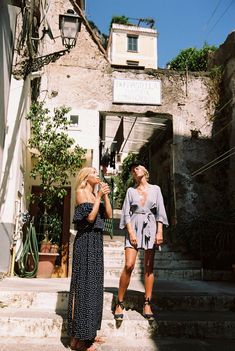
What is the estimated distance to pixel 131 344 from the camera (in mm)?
3035

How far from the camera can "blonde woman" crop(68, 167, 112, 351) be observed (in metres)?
2.79

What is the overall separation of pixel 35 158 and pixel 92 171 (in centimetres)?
472

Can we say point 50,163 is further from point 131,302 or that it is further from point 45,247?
point 131,302

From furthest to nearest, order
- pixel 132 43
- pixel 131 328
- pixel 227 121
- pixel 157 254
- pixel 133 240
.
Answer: pixel 132 43 < pixel 227 121 < pixel 157 254 < pixel 133 240 < pixel 131 328

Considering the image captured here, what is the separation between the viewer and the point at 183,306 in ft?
12.8

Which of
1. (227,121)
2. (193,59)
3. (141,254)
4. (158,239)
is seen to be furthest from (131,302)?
(193,59)

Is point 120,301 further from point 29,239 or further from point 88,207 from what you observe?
point 29,239

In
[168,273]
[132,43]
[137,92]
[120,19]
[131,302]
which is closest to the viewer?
[131,302]

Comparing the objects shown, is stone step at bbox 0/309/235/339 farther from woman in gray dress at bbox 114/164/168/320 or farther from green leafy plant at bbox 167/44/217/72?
green leafy plant at bbox 167/44/217/72

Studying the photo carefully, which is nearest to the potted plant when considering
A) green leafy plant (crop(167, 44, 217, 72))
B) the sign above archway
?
the sign above archway

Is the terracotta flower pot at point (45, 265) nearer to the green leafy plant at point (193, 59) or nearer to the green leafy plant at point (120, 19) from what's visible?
the green leafy plant at point (193, 59)

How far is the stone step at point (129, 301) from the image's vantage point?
3.77 m

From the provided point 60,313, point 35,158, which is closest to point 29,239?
point 35,158

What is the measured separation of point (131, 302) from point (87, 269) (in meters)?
1.18
